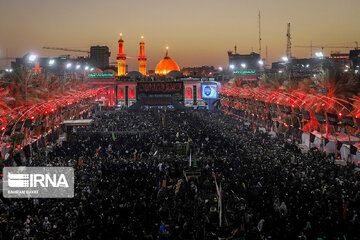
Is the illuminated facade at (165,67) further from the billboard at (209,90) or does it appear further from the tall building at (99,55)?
the tall building at (99,55)

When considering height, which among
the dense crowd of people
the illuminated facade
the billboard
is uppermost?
the illuminated facade

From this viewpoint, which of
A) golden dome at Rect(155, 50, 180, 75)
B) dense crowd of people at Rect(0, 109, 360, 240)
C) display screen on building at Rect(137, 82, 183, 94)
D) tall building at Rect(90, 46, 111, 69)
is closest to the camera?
dense crowd of people at Rect(0, 109, 360, 240)

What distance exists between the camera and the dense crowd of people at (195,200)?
1077cm

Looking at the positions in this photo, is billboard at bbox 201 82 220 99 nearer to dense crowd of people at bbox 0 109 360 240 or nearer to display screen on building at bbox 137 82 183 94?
display screen on building at bbox 137 82 183 94

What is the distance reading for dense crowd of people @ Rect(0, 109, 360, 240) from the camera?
35.3 feet

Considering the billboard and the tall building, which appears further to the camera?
the tall building

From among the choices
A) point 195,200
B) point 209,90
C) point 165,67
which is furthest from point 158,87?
point 195,200

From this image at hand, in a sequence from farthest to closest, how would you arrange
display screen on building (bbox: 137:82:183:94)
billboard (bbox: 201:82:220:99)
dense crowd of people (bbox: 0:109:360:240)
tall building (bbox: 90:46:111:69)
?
1. tall building (bbox: 90:46:111:69)
2. display screen on building (bbox: 137:82:183:94)
3. billboard (bbox: 201:82:220:99)
4. dense crowd of people (bbox: 0:109:360:240)

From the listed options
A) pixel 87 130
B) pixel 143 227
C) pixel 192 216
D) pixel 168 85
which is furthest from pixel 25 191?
pixel 168 85

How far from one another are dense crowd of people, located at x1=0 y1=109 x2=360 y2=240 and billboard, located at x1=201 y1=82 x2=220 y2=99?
136 ft

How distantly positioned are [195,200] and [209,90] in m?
50.3

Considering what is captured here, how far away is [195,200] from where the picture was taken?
13602 mm

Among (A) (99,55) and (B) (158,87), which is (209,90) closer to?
(B) (158,87)

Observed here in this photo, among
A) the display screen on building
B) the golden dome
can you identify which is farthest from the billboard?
the golden dome
